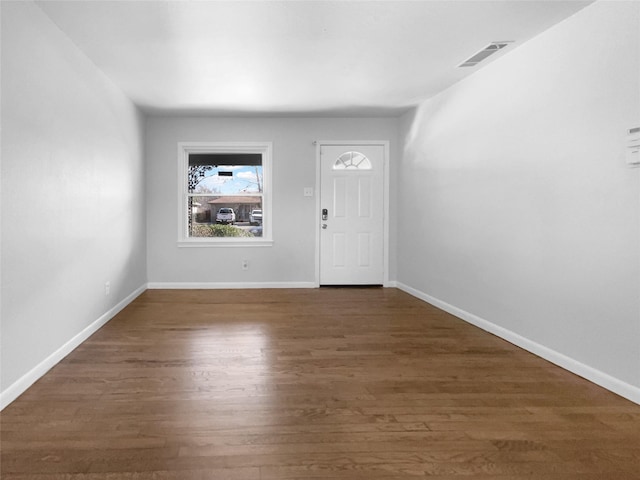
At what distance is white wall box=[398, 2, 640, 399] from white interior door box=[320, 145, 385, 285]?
60.6 inches

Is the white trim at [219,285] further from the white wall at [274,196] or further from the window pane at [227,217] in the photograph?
the window pane at [227,217]

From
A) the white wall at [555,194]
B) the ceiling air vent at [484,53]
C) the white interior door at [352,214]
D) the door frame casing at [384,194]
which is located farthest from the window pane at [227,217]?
the ceiling air vent at [484,53]

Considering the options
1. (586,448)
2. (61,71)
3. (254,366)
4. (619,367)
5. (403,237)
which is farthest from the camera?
(403,237)

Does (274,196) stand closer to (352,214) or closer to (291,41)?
(352,214)

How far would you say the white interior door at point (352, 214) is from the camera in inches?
A: 235

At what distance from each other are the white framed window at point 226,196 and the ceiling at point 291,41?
4.23ft

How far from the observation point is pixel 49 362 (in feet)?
9.13

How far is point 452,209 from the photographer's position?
174 inches

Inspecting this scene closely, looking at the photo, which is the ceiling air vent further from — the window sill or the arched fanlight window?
the window sill

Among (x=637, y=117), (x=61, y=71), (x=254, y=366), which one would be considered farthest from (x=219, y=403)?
(x=637, y=117)

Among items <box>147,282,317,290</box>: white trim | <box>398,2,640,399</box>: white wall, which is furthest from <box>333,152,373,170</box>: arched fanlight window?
<box>147,282,317,290</box>: white trim

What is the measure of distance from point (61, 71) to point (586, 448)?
387cm

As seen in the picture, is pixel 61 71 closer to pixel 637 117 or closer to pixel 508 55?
pixel 508 55

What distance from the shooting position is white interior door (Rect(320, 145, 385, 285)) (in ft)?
19.6
